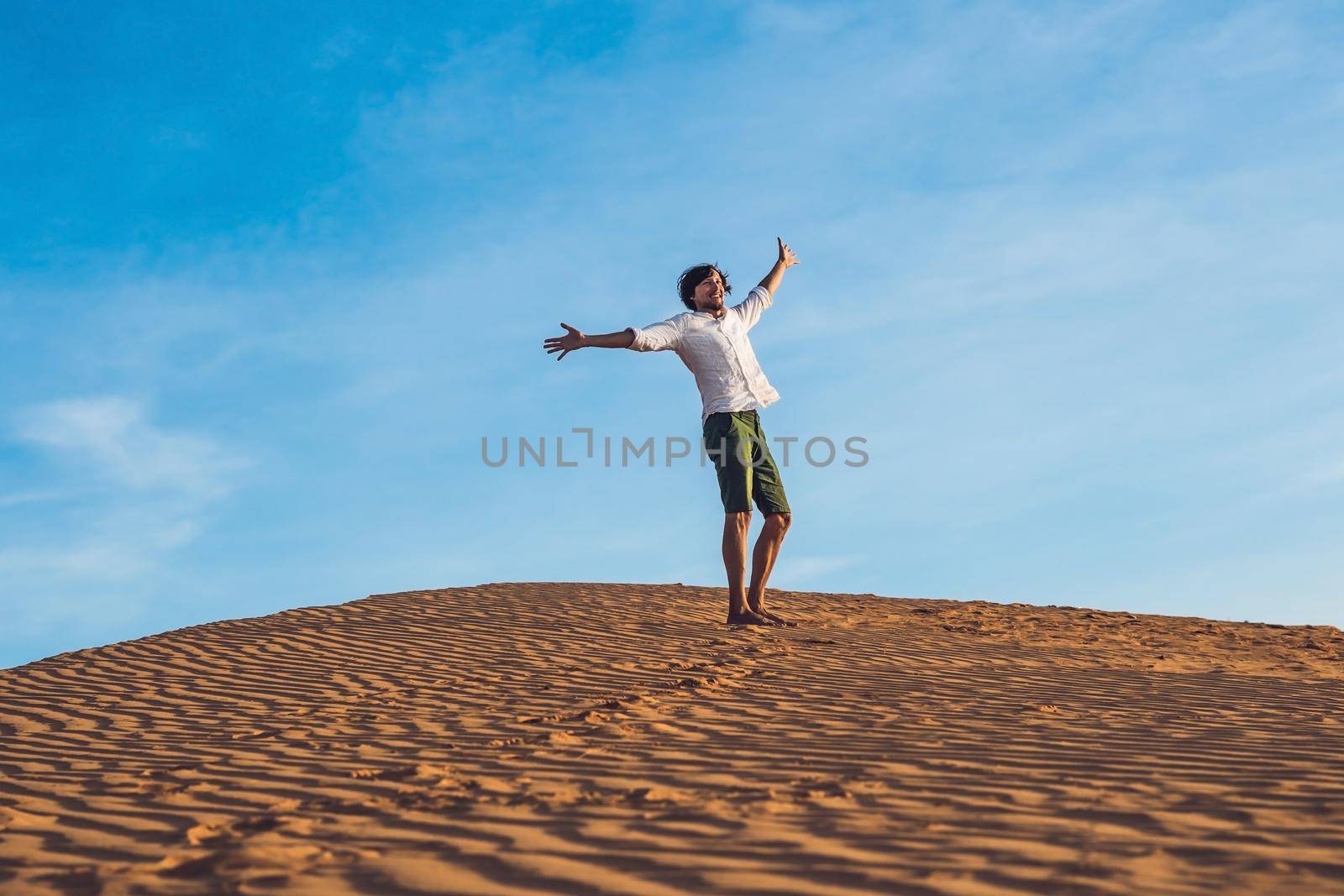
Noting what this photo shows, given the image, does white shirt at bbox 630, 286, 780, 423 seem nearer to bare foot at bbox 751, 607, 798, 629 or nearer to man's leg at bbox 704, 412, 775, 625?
man's leg at bbox 704, 412, 775, 625

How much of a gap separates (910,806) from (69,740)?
4.34m

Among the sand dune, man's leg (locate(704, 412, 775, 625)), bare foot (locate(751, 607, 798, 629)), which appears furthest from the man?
the sand dune

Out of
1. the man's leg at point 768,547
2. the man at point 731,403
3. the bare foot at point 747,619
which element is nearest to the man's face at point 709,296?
the man at point 731,403

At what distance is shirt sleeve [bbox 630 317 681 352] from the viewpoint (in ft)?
24.9

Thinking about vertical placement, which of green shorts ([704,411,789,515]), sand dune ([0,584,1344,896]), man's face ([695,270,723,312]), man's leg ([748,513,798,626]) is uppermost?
man's face ([695,270,723,312])

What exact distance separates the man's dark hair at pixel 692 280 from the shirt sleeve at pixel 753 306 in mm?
163

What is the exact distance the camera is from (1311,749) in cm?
421

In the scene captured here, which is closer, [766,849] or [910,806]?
[766,849]

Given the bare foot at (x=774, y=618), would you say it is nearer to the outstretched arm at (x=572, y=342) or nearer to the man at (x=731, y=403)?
the man at (x=731, y=403)

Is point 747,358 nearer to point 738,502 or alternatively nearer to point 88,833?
point 738,502

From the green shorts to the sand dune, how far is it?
0.94 meters

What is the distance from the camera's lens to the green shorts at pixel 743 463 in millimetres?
7891


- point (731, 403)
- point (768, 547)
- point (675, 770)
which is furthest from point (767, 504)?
point (675, 770)

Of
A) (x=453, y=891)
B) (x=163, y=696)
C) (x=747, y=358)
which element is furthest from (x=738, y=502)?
(x=453, y=891)
